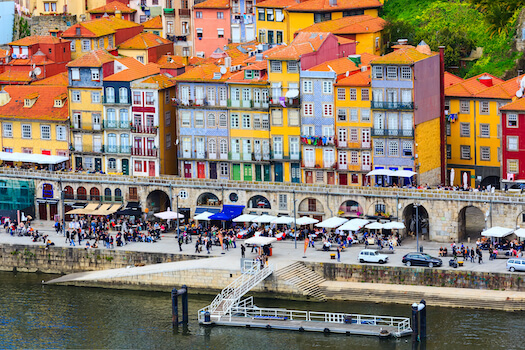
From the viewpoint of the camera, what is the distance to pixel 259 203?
126375 millimetres

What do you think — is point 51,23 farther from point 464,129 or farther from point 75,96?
point 464,129

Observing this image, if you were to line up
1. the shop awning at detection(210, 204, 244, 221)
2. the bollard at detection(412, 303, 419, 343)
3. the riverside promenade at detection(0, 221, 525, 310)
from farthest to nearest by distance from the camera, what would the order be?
the shop awning at detection(210, 204, 244, 221)
the riverside promenade at detection(0, 221, 525, 310)
the bollard at detection(412, 303, 419, 343)

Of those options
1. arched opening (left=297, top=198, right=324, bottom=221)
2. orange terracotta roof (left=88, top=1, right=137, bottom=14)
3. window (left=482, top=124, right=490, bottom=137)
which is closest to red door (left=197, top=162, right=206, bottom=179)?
arched opening (left=297, top=198, right=324, bottom=221)

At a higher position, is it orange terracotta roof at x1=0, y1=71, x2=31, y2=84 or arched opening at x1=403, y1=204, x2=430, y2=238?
orange terracotta roof at x1=0, y1=71, x2=31, y2=84

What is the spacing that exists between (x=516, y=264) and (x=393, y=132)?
21.1 m

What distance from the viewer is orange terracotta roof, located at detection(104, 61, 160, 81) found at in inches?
5261

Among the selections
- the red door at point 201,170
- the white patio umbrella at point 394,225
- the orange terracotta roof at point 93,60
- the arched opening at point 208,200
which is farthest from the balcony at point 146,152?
the white patio umbrella at point 394,225

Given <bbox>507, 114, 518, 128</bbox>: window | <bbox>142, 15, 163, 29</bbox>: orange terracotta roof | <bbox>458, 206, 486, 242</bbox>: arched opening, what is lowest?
<bbox>458, 206, 486, 242</bbox>: arched opening

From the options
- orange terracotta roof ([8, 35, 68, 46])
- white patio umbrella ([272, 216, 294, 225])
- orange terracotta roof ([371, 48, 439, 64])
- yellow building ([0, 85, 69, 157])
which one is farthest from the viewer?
orange terracotta roof ([8, 35, 68, 46])

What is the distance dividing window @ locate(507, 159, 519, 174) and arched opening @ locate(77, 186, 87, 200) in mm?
39835

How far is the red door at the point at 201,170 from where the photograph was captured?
131875 millimetres

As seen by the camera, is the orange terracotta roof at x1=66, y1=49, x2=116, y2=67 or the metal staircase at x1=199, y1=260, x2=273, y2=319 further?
the orange terracotta roof at x1=66, y1=49, x2=116, y2=67

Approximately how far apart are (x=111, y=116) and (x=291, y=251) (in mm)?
27065

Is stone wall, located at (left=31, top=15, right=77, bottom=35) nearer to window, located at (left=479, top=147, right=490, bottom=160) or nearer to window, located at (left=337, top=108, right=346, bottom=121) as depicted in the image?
window, located at (left=337, top=108, right=346, bottom=121)
